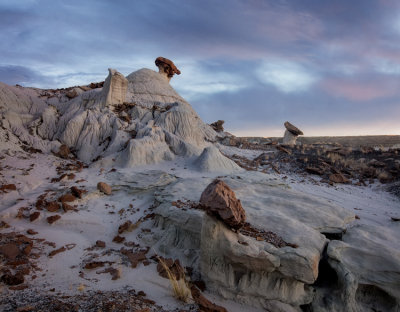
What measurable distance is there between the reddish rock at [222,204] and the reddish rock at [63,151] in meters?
9.69

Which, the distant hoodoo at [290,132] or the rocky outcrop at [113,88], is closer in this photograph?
the rocky outcrop at [113,88]

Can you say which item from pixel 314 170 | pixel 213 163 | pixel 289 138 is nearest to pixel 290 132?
pixel 289 138

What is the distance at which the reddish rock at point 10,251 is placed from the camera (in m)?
5.16

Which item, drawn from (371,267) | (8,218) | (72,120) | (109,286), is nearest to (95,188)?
(8,218)

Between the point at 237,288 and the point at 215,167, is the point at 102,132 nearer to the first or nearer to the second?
the point at 215,167

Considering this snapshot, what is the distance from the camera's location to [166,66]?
72.8 feet

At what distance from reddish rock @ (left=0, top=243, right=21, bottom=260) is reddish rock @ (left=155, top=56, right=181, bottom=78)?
19.3m

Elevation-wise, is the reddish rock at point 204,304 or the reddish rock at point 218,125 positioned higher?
the reddish rock at point 218,125

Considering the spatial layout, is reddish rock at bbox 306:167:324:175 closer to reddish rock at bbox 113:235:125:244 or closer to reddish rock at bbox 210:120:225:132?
reddish rock at bbox 113:235:125:244

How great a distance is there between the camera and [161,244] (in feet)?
20.7

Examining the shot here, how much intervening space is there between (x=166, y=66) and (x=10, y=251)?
64.6 feet

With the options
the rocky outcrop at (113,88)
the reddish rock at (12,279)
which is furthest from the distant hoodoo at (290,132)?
the reddish rock at (12,279)

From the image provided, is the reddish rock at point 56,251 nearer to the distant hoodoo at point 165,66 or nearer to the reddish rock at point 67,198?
the reddish rock at point 67,198

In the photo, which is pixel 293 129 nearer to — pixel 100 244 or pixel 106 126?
pixel 106 126
